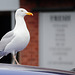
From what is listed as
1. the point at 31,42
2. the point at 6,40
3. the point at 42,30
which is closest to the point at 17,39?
the point at 6,40

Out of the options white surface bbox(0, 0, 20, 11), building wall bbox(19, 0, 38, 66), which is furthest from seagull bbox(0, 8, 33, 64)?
white surface bbox(0, 0, 20, 11)

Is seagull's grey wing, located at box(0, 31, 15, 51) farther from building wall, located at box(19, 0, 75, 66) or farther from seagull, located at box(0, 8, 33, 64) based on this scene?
building wall, located at box(19, 0, 75, 66)

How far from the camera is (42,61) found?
10.9 metres

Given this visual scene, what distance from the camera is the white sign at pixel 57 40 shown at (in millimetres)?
10750

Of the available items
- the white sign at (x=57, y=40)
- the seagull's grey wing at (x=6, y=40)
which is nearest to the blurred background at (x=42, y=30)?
the white sign at (x=57, y=40)

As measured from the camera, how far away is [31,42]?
10719 mm

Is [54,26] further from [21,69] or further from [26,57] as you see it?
[21,69]

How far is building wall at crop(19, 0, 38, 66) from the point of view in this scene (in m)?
10.7

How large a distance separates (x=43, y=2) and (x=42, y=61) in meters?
2.16

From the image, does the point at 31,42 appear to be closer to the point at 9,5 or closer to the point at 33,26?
the point at 33,26

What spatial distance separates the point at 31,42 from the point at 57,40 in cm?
96

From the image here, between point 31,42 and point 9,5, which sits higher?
point 9,5

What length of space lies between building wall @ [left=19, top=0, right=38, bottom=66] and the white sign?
0.20 metres

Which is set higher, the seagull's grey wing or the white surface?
the white surface
